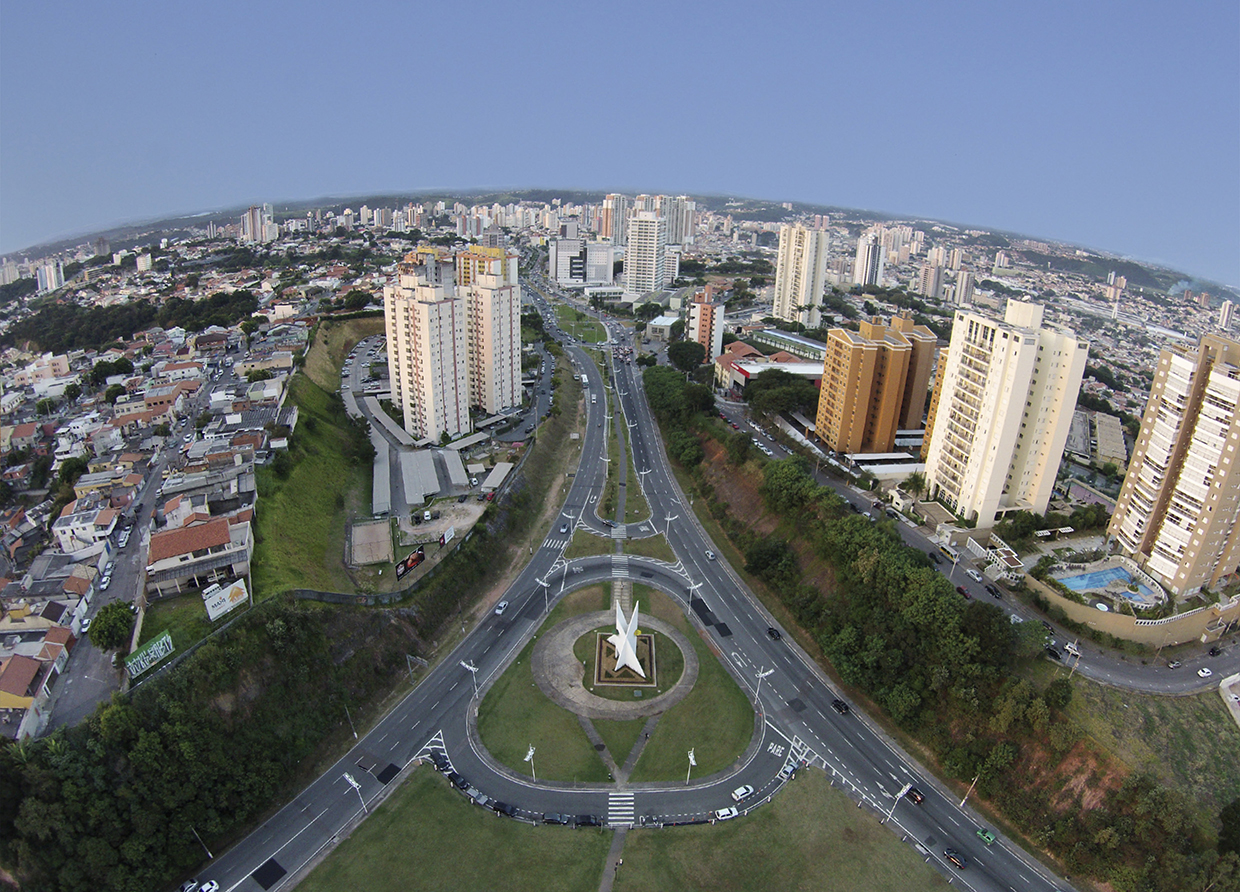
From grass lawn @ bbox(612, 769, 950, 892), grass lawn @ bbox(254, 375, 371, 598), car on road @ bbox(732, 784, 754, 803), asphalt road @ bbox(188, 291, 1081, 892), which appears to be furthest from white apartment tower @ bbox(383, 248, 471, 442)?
grass lawn @ bbox(612, 769, 950, 892)

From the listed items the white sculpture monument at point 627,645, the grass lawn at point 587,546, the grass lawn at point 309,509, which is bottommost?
the grass lawn at point 587,546

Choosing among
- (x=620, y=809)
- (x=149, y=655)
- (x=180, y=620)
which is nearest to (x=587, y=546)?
(x=620, y=809)

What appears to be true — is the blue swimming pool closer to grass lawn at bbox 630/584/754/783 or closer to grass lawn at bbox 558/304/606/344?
grass lawn at bbox 630/584/754/783

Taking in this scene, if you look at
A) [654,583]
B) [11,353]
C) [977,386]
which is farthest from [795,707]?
[11,353]

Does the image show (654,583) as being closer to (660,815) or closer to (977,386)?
(660,815)

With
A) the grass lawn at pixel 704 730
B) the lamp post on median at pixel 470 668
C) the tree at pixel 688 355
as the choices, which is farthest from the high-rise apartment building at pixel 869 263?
the lamp post on median at pixel 470 668

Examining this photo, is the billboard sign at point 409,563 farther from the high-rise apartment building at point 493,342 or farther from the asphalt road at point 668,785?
the high-rise apartment building at point 493,342

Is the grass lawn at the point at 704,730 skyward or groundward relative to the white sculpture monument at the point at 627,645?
groundward
